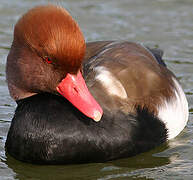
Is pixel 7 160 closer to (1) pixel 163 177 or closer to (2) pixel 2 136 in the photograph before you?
(2) pixel 2 136

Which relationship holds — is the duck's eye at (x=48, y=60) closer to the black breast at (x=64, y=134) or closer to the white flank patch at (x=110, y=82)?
the black breast at (x=64, y=134)

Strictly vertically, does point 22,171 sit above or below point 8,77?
below

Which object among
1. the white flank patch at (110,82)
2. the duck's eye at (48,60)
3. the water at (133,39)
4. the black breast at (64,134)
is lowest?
the water at (133,39)

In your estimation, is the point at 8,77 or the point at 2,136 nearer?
the point at 8,77

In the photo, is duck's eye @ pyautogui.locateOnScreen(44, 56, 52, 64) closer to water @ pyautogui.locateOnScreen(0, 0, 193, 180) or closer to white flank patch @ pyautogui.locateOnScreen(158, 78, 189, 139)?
water @ pyautogui.locateOnScreen(0, 0, 193, 180)

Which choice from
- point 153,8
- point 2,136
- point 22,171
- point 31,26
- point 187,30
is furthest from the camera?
point 153,8

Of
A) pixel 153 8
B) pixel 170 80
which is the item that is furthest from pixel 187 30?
pixel 170 80

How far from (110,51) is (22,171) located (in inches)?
63.9

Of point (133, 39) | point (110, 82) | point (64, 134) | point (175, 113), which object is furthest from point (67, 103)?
point (133, 39)

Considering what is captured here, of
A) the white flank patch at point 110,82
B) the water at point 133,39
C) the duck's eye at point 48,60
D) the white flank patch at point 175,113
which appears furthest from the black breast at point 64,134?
the white flank patch at point 175,113

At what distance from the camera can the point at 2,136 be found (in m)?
6.02

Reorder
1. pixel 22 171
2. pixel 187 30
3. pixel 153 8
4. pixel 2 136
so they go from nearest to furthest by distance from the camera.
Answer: pixel 22 171
pixel 2 136
pixel 187 30
pixel 153 8

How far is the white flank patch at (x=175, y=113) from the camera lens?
229 inches

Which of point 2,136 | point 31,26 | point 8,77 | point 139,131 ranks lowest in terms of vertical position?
point 2,136
